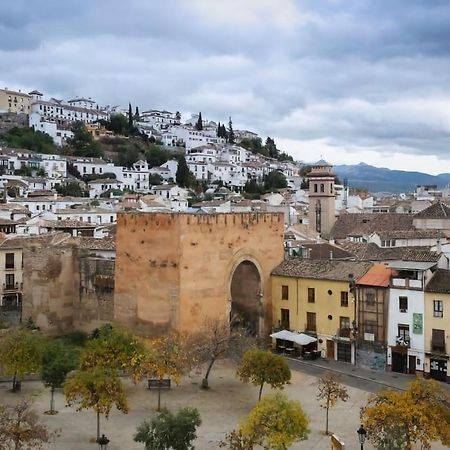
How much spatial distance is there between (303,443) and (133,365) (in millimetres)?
5684

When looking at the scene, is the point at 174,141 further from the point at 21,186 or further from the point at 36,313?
the point at 36,313

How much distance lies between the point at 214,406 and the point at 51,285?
11465 mm

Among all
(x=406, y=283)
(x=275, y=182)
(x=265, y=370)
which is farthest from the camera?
(x=275, y=182)

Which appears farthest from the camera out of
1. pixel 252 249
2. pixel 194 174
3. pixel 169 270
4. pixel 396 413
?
pixel 194 174

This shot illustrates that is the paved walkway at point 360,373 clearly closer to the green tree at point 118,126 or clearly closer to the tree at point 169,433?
the tree at point 169,433

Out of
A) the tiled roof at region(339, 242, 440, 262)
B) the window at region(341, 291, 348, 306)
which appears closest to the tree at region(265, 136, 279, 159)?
the tiled roof at region(339, 242, 440, 262)

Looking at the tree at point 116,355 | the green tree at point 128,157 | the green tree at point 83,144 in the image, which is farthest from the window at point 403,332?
the green tree at point 83,144

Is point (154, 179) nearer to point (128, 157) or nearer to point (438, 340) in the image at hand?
point (128, 157)

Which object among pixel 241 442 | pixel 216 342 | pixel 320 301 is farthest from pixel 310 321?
pixel 241 442

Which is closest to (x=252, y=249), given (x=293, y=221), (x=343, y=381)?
(x=343, y=381)

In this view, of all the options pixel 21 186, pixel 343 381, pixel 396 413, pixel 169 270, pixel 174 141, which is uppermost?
pixel 174 141

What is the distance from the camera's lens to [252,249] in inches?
1107

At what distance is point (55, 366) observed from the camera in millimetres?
18719

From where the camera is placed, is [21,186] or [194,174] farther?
[194,174]
